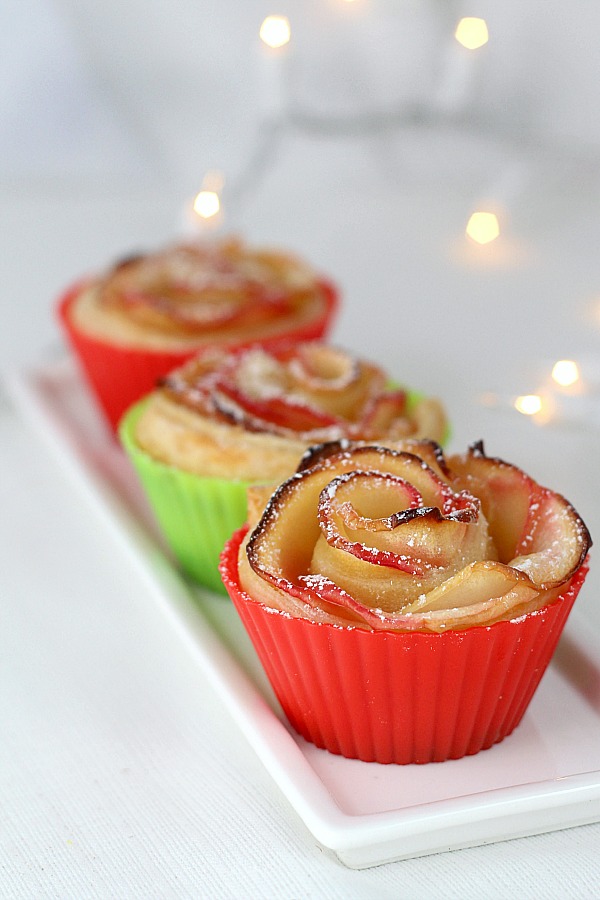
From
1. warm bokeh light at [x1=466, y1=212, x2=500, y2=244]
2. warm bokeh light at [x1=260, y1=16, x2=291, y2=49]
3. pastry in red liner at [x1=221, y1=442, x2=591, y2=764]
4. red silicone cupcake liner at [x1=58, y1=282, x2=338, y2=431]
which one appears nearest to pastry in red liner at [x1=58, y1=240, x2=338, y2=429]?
red silicone cupcake liner at [x1=58, y1=282, x2=338, y2=431]

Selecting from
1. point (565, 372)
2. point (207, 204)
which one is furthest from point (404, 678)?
point (207, 204)

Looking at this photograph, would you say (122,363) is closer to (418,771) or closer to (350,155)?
(418,771)

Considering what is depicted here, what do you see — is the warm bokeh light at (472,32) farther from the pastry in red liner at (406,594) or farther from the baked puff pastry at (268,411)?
the pastry in red liner at (406,594)

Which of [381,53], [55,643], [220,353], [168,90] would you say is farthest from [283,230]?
[55,643]

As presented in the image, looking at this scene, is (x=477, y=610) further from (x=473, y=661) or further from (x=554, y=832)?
(x=554, y=832)

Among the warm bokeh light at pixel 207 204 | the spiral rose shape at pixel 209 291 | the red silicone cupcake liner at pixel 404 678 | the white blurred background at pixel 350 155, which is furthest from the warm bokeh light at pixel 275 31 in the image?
the red silicone cupcake liner at pixel 404 678

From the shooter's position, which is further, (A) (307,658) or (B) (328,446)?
(B) (328,446)

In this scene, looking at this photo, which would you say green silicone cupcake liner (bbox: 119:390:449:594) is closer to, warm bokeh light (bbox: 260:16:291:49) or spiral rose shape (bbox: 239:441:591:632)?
spiral rose shape (bbox: 239:441:591:632)
